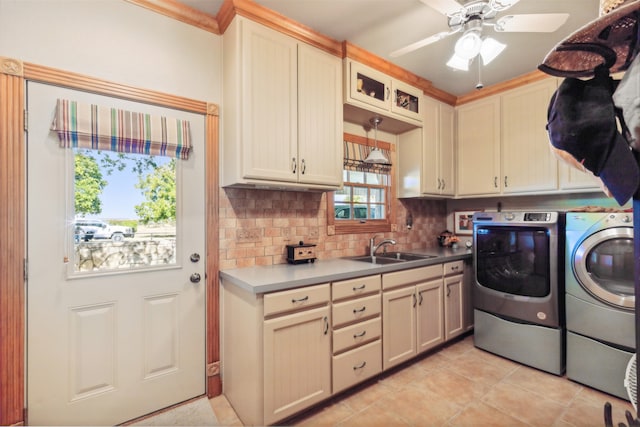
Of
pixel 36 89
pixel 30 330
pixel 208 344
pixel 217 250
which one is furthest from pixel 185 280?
pixel 36 89

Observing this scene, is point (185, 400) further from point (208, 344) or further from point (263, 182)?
point (263, 182)

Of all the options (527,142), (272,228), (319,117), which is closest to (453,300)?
(527,142)

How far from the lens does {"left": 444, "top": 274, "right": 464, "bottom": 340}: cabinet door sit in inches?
110

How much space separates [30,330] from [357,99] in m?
2.61

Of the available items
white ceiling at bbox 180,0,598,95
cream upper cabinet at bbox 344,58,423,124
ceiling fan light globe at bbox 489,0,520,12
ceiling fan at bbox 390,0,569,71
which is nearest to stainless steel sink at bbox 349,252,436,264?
cream upper cabinet at bbox 344,58,423,124

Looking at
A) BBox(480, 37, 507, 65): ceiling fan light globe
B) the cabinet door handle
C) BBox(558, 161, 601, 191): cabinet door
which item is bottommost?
the cabinet door handle

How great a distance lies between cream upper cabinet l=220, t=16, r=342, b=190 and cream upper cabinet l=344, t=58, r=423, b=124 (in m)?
0.13

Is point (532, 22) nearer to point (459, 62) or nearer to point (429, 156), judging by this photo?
point (459, 62)

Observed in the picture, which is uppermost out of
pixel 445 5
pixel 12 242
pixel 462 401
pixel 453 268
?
pixel 445 5

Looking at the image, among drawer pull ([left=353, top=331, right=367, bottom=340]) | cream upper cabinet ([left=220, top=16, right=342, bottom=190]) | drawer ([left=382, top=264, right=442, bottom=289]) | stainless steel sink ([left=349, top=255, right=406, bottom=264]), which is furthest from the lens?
stainless steel sink ([left=349, top=255, right=406, bottom=264])

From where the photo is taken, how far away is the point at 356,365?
2.11m

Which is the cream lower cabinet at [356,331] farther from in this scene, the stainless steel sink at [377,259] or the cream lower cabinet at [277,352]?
the stainless steel sink at [377,259]

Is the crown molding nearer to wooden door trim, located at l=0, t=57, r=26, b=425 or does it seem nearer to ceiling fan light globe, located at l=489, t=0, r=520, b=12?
wooden door trim, located at l=0, t=57, r=26, b=425

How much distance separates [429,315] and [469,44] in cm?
208
